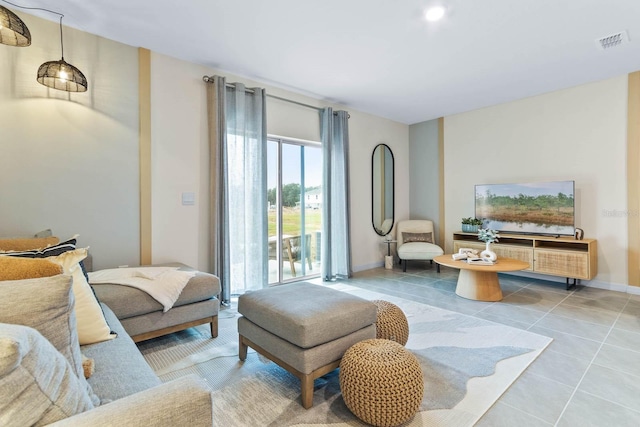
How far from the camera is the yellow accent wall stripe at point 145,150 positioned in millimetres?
3086

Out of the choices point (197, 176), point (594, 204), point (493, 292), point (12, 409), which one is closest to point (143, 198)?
point (197, 176)

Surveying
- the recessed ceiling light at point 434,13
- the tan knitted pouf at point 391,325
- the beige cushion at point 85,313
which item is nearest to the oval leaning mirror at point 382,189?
the recessed ceiling light at point 434,13

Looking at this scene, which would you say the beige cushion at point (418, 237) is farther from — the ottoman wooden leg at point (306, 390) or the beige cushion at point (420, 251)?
the ottoman wooden leg at point (306, 390)

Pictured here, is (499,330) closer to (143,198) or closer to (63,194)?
(143,198)

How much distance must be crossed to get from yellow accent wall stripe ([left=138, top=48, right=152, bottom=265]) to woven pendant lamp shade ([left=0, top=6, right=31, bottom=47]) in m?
1.14

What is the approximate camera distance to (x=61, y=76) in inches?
95.1

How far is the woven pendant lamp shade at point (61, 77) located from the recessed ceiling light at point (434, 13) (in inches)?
114

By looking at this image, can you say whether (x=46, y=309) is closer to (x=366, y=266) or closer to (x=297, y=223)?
(x=297, y=223)

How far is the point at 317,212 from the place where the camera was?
468 cm

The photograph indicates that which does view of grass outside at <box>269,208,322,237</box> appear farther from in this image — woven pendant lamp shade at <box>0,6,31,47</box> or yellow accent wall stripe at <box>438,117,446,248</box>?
woven pendant lamp shade at <box>0,6,31,47</box>

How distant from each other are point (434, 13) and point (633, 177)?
11.0 feet

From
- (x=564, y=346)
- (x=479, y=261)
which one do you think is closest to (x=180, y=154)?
(x=479, y=261)

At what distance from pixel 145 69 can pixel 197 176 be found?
1162 millimetres

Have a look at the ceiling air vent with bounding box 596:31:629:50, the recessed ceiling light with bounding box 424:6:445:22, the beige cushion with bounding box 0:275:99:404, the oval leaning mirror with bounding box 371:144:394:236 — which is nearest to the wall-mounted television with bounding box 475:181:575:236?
the oval leaning mirror with bounding box 371:144:394:236
